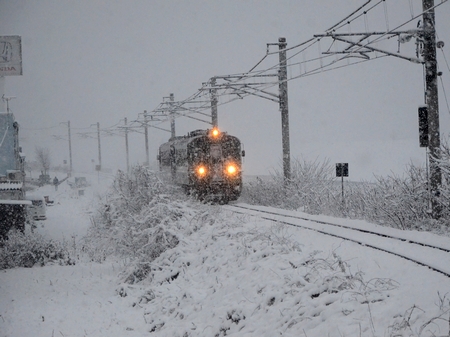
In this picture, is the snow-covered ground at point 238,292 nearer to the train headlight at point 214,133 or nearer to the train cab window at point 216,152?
the train cab window at point 216,152

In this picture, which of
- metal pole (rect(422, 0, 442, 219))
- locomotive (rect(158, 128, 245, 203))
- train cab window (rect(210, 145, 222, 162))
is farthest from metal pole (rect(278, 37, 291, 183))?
metal pole (rect(422, 0, 442, 219))

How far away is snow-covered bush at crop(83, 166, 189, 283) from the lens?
532 inches

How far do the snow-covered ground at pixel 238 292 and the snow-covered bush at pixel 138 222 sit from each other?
Answer: 61cm

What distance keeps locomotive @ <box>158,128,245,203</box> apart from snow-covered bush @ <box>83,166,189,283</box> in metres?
1.67

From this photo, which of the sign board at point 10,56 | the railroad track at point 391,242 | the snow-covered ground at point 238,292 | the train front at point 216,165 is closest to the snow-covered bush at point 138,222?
the snow-covered ground at point 238,292

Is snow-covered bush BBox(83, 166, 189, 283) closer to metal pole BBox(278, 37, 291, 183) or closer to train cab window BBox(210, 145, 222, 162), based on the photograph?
train cab window BBox(210, 145, 222, 162)

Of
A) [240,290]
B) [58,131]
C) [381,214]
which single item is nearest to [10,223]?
[240,290]

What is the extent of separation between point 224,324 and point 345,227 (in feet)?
16.7

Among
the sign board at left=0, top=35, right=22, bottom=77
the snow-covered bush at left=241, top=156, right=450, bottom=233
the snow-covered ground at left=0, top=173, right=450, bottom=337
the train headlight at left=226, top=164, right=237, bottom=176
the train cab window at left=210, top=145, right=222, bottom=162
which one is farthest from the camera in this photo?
the sign board at left=0, top=35, right=22, bottom=77

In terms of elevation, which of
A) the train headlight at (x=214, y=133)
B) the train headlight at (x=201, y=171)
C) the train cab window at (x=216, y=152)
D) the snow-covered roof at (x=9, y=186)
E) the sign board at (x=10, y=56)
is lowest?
the snow-covered roof at (x=9, y=186)

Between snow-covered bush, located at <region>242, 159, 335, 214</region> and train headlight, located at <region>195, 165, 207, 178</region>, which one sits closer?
snow-covered bush, located at <region>242, 159, 335, 214</region>

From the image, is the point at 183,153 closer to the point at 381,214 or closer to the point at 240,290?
the point at 381,214

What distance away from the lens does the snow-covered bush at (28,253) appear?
15.5 metres

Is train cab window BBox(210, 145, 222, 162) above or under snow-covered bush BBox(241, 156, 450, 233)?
above
